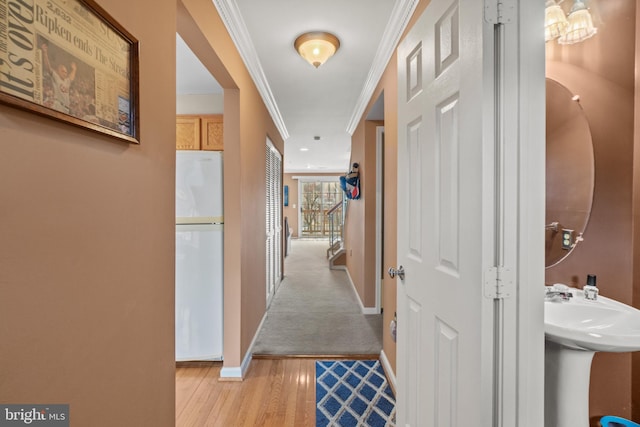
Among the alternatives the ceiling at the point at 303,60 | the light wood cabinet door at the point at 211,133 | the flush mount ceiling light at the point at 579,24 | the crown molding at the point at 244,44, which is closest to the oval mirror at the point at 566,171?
the flush mount ceiling light at the point at 579,24

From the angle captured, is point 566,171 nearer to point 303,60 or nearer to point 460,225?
point 460,225

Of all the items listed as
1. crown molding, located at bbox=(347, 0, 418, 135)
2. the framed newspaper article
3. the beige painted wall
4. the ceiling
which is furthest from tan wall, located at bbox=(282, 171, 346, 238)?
the framed newspaper article

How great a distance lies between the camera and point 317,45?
200 cm

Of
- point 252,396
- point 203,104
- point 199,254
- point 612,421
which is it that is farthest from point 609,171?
point 203,104

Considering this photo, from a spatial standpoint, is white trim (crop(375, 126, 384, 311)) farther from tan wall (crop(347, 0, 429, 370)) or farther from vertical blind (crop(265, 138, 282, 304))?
vertical blind (crop(265, 138, 282, 304))

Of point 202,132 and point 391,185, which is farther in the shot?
point 202,132

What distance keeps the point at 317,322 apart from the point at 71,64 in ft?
9.95

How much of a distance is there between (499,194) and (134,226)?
117 cm

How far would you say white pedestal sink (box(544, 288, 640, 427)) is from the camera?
975 mm

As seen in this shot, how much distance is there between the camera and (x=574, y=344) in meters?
0.97

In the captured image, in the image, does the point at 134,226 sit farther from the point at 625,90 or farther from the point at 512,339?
the point at 625,90

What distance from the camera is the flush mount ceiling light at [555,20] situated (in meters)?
1.41

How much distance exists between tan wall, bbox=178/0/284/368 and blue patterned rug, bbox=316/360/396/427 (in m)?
0.70

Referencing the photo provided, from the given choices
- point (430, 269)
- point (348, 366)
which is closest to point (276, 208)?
point (348, 366)
